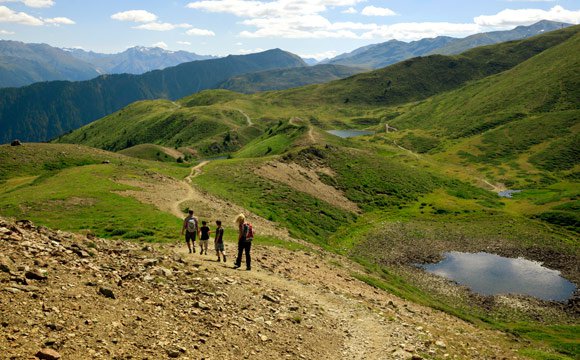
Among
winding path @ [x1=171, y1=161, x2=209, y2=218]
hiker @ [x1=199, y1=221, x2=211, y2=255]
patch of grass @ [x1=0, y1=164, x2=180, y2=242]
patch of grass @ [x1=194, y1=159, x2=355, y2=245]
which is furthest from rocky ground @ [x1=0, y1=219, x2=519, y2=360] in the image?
patch of grass @ [x1=194, y1=159, x2=355, y2=245]

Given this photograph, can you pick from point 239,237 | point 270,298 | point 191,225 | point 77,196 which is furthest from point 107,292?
point 77,196

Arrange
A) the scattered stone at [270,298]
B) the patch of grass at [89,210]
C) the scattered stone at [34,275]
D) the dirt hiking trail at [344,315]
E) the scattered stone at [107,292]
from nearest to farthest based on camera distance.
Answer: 1. the scattered stone at [34,275]
2. the scattered stone at [107,292]
3. the dirt hiking trail at [344,315]
4. the scattered stone at [270,298]
5. the patch of grass at [89,210]

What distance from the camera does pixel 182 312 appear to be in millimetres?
19719

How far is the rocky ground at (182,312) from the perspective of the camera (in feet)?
50.8

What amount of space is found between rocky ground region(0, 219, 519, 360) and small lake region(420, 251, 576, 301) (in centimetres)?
2369

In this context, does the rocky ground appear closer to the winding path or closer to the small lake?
the winding path

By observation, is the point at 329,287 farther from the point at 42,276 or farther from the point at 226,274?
the point at 42,276

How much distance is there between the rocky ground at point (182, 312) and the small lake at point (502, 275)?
2369 cm

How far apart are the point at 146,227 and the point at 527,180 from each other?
125m

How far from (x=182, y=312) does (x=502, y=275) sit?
52.7 m

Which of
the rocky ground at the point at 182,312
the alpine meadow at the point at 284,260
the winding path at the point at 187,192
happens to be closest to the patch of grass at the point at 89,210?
the alpine meadow at the point at 284,260

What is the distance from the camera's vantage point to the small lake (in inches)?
2130

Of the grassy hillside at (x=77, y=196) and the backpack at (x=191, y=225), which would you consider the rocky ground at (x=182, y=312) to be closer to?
the backpack at (x=191, y=225)

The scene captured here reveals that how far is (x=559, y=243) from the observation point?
70.8m
